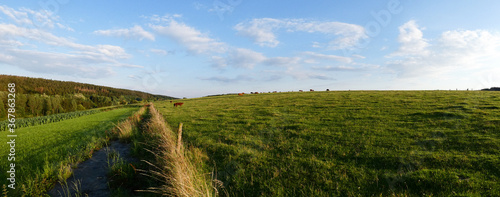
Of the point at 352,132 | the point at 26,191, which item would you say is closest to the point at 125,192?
the point at 26,191

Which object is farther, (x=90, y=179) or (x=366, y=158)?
(x=90, y=179)

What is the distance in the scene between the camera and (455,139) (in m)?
8.89

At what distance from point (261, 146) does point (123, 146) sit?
9653 mm

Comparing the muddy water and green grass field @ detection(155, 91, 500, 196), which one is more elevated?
green grass field @ detection(155, 91, 500, 196)

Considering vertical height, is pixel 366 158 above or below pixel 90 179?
above

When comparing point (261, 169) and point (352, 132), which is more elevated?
point (352, 132)

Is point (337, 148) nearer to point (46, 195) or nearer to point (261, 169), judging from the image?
point (261, 169)

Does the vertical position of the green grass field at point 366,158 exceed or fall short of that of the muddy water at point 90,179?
it exceeds it

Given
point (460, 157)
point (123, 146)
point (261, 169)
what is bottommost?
point (123, 146)

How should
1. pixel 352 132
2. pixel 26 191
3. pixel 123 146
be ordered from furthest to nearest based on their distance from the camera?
pixel 123 146
pixel 352 132
pixel 26 191

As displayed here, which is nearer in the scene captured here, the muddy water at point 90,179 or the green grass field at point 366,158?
the green grass field at point 366,158

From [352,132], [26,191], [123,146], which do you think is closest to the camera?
[26,191]

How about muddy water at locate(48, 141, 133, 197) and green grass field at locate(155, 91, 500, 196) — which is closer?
green grass field at locate(155, 91, 500, 196)

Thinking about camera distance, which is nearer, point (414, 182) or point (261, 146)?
point (414, 182)
